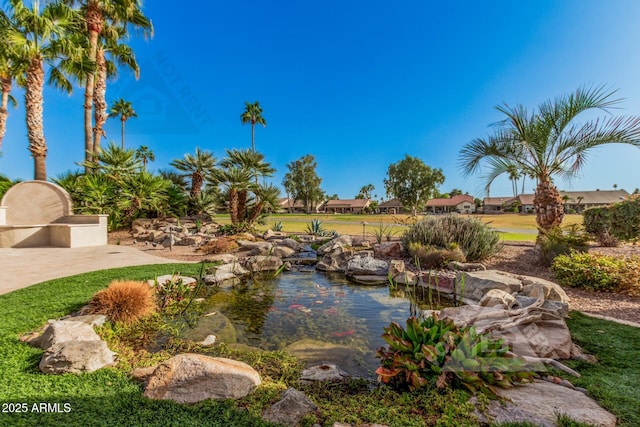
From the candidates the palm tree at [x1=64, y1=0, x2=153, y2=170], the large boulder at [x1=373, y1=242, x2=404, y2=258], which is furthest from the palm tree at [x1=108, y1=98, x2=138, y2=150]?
the large boulder at [x1=373, y1=242, x2=404, y2=258]

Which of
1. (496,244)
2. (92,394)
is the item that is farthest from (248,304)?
(496,244)

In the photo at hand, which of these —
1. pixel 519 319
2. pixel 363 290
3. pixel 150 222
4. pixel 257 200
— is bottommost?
pixel 363 290

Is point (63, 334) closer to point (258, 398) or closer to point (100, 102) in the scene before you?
point (258, 398)

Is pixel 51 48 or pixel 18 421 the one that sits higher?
pixel 51 48

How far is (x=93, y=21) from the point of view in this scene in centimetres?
1471

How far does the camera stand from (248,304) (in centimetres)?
506

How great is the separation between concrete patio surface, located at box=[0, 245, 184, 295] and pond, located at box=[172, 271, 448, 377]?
3.21 m

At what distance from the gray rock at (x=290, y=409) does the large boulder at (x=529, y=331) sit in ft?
6.21

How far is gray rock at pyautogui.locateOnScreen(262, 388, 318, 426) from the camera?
1.95 m

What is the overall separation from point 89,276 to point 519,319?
7.18m

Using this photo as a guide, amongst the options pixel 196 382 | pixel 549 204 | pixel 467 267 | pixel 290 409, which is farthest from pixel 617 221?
pixel 196 382

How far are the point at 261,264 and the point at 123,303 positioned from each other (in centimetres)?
410

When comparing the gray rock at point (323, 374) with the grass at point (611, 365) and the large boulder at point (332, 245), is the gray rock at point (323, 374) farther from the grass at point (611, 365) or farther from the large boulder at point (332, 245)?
the large boulder at point (332, 245)

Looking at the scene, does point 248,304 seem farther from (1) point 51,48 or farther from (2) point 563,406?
(1) point 51,48
